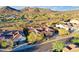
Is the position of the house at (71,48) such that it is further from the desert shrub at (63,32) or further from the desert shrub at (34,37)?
the desert shrub at (34,37)

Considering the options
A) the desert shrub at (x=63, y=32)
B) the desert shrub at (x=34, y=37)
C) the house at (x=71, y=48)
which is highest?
the desert shrub at (x=63, y=32)

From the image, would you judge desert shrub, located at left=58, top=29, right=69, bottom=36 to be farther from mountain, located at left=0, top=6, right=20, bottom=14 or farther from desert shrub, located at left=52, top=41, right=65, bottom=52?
mountain, located at left=0, top=6, right=20, bottom=14

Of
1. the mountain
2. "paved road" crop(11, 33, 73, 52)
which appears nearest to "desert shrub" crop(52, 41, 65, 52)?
"paved road" crop(11, 33, 73, 52)

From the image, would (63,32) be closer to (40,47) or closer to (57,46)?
(57,46)

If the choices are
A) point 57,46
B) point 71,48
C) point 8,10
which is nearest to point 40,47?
point 57,46

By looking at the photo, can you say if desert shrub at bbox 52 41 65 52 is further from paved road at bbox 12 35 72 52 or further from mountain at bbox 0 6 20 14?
mountain at bbox 0 6 20 14

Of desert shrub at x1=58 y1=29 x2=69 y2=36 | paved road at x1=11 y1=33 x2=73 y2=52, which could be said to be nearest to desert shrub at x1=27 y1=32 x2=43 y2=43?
paved road at x1=11 y1=33 x2=73 y2=52

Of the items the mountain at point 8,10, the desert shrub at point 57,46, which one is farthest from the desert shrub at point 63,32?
the mountain at point 8,10

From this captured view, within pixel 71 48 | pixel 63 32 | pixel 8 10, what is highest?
pixel 8 10

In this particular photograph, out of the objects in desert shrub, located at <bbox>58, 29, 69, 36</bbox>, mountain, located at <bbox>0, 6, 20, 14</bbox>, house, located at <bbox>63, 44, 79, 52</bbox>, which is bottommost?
house, located at <bbox>63, 44, 79, 52</bbox>

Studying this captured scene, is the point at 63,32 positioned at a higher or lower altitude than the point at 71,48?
higher

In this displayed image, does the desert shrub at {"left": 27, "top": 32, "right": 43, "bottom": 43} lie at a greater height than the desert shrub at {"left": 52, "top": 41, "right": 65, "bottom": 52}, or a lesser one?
greater
